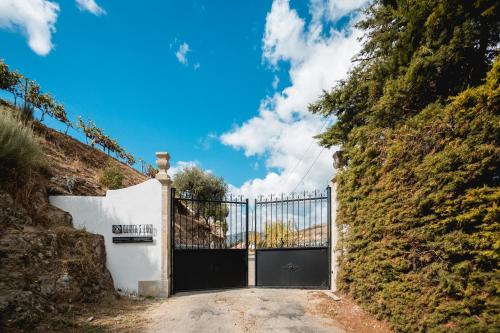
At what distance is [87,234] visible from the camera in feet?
22.0

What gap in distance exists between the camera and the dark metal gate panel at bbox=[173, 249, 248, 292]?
23.9 feet

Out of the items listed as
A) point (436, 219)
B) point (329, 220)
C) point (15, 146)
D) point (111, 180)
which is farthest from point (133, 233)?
point (436, 219)

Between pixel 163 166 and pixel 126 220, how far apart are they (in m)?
1.79

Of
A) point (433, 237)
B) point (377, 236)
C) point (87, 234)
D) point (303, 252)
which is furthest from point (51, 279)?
point (433, 237)

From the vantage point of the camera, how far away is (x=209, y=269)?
7629 millimetres

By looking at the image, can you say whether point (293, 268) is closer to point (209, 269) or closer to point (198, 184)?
point (209, 269)

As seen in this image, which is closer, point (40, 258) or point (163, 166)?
point (40, 258)

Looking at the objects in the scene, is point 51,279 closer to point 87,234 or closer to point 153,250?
point 87,234

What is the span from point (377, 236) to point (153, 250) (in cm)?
556

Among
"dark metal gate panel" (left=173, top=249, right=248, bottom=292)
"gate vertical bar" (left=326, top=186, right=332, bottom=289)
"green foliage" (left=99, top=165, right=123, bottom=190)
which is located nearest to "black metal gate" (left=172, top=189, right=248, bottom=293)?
"dark metal gate panel" (left=173, top=249, right=248, bottom=292)

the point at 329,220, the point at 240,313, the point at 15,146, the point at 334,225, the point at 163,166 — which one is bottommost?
the point at 240,313

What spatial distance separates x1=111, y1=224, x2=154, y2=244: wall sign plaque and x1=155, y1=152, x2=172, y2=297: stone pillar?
1.26 feet

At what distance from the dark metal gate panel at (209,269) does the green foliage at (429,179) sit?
3.11 metres

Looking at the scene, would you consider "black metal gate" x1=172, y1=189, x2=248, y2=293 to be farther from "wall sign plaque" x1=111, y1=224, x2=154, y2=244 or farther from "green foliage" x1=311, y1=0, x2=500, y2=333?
"green foliage" x1=311, y1=0, x2=500, y2=333
